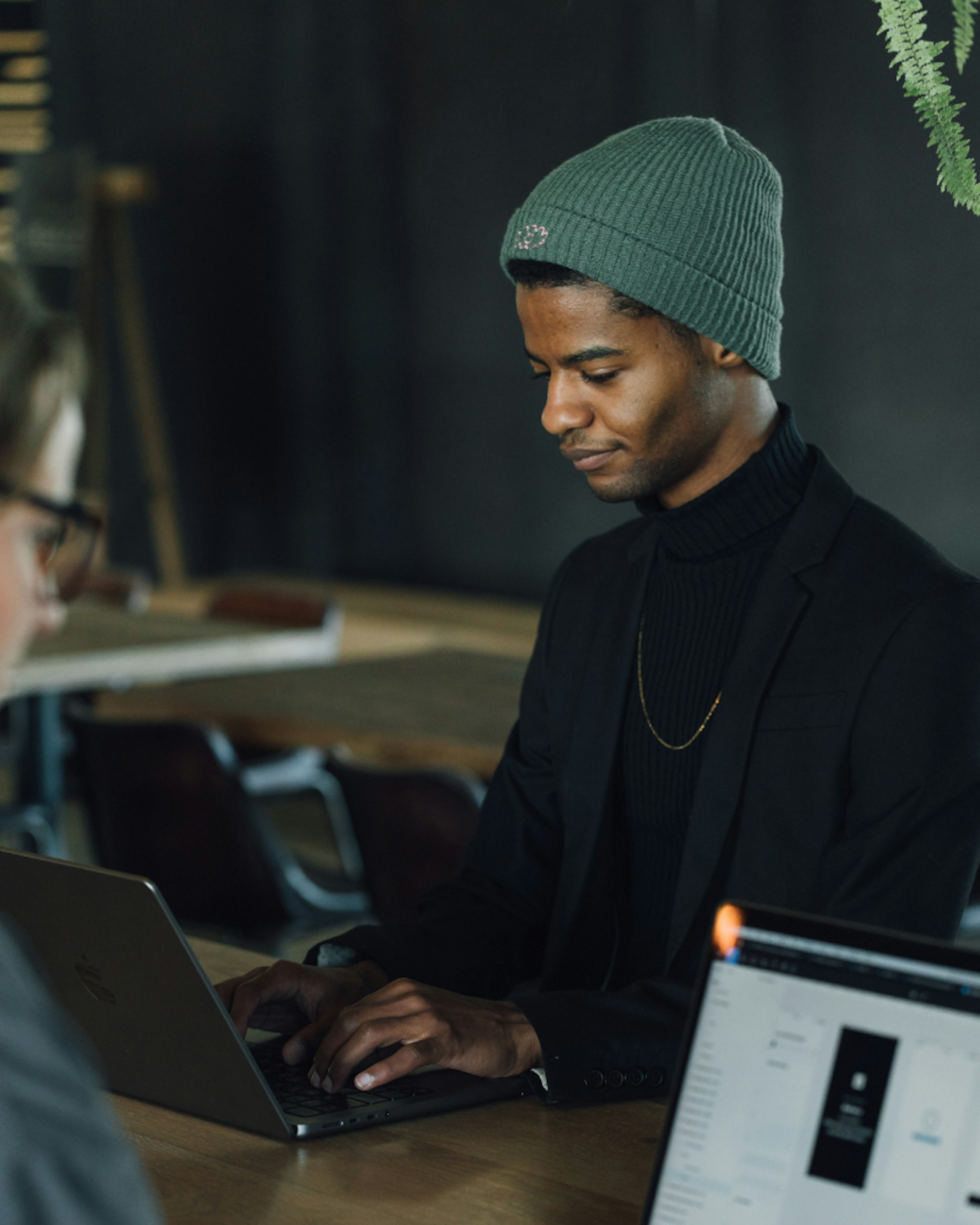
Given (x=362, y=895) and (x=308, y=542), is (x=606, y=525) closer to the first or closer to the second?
(x=308, y=542)

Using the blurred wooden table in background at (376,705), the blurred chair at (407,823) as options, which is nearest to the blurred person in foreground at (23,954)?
the blurred chair at (407,823)

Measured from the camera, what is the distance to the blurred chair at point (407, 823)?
248 centimetres

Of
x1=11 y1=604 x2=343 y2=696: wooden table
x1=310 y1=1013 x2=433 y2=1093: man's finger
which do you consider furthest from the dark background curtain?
x1=310 y1=1013 x2=433 y2=1093: man's finger

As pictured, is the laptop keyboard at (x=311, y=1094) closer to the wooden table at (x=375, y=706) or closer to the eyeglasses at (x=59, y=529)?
the eyeglasses at (x=59, y=529)

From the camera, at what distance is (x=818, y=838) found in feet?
4.71

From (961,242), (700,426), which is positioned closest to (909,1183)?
(700,426)

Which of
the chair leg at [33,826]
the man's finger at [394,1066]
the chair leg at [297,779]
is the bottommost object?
the chair leg at [33,826]

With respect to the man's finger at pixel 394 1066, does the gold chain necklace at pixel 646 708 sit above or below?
above

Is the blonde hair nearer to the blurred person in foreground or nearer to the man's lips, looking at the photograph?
the blurred person in foreground

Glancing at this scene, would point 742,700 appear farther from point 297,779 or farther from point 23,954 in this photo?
point 297,779

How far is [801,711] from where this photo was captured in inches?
57.4

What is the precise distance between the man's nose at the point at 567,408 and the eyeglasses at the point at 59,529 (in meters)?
0.56

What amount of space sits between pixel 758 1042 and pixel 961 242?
118 centimetres

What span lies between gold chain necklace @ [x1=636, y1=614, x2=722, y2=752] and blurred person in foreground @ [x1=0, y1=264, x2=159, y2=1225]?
674 mm
